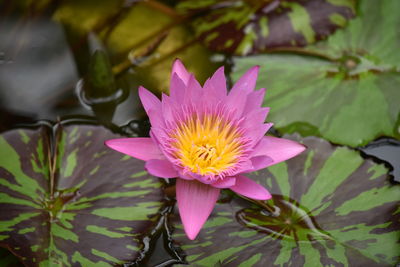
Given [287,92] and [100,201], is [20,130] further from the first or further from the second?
[287,92]

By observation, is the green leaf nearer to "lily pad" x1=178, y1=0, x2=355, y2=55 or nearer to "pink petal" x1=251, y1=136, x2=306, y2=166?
"pink petal" x1=251, y1=136, x2=306, y2=166

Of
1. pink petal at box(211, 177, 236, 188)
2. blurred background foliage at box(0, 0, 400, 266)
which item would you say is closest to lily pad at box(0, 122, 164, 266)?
blurred background foliage at box(0, 0, 400, 266)

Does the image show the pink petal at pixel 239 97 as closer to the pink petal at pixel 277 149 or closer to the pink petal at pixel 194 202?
the pink petal at pixel 277 149

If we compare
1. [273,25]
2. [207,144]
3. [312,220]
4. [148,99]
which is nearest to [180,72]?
[148,99]

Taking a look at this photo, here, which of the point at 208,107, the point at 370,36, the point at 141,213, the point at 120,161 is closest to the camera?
the point at 208,107

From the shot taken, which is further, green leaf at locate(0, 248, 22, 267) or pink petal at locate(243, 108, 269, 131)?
green leaf at locate(0, 248, 22, 267)

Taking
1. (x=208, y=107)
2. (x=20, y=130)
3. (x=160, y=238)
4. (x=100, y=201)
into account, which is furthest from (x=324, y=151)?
(x=20, y=130)
